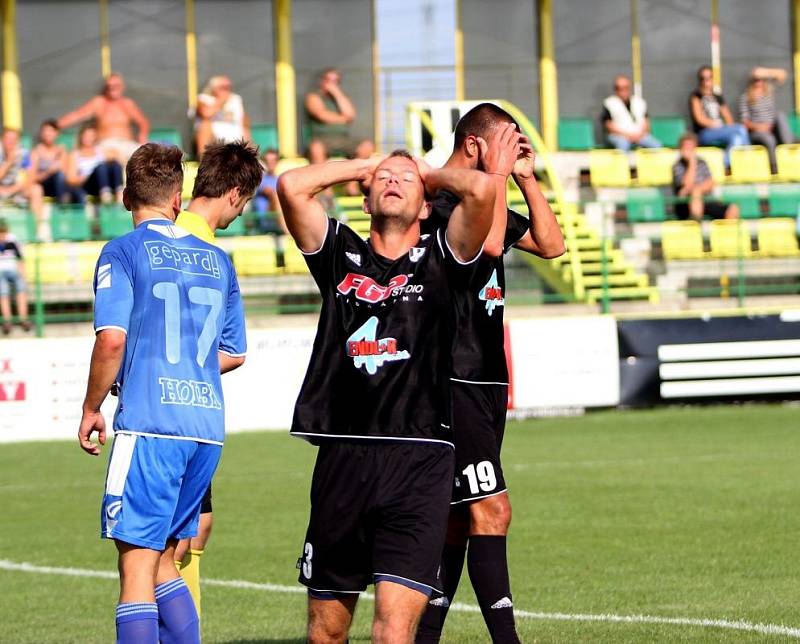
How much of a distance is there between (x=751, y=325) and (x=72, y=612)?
1241 cm

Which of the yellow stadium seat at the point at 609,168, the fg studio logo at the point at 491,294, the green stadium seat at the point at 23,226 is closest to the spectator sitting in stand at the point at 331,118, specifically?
the yellow stadium seat at the point at 609,168

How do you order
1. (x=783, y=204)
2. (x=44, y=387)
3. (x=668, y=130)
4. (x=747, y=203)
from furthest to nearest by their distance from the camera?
(x=668, y=130) → (x=783, y=204) → (x=747, y=203) → (x=44, y=387)

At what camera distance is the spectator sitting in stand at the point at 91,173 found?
21328mm

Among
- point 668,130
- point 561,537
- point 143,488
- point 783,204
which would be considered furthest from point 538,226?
point 668,130

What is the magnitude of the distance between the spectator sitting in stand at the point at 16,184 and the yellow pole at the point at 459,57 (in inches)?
338

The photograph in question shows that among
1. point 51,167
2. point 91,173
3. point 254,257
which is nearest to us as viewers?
point 254,257

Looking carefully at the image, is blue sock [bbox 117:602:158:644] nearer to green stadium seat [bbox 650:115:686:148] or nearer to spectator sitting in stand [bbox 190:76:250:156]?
spectator sitting in stand [bbox 190:76:250:156]

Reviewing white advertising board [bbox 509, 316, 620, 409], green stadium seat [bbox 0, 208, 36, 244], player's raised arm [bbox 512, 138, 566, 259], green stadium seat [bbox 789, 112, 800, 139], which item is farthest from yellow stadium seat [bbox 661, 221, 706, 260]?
player's raised arm [bbox 512, 138, 566, 259]

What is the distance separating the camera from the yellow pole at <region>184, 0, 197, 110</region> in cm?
2664

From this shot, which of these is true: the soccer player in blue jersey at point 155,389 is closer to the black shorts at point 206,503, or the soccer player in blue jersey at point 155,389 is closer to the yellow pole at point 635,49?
the black shorts at point 206,503

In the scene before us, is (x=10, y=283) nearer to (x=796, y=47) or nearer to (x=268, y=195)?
(x=268, y=195)

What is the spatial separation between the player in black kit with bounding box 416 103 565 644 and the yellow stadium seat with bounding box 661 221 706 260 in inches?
619

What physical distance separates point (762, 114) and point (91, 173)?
36.2 feet

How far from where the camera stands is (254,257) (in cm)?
2070
